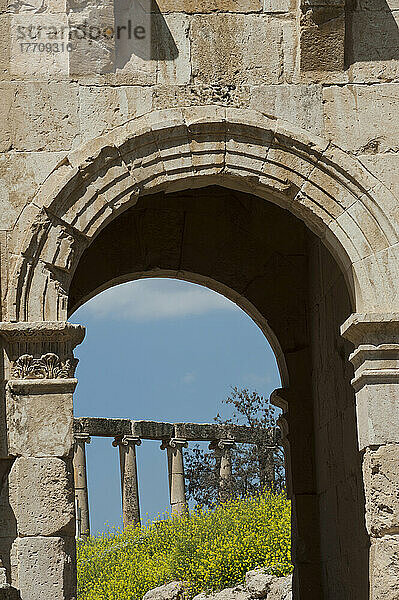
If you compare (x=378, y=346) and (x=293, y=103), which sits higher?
(x=293, y=103)

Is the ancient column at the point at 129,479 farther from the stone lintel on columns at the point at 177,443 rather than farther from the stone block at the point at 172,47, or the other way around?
the stone block at the point at 172,47

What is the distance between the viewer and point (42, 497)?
672cm

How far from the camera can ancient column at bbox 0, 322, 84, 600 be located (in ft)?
21.8

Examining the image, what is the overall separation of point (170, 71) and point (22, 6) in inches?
42.0

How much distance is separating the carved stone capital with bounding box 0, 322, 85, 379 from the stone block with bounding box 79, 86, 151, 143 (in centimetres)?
130

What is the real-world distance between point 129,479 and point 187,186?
15.3 m

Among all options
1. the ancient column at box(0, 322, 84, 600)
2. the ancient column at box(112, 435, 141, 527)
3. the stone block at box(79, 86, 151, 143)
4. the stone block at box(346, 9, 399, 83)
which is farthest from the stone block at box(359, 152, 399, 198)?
the ancient column at box(112, 435, 141, 527)

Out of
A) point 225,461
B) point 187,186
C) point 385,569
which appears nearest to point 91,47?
point 187,186

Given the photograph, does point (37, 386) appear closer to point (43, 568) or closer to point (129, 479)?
point (43, 568)

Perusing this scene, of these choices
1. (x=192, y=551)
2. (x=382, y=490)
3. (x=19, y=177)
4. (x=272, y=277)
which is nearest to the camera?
(x=382, y=490)

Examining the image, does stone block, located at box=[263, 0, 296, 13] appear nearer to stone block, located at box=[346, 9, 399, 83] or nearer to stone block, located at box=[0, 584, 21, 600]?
stone block, located at box=[346, 9, 399, 83]

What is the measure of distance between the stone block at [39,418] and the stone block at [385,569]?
6.52 ft

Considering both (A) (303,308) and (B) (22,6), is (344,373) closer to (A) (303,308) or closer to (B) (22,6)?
(A) (303,308)

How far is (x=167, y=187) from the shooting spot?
7.36 m
